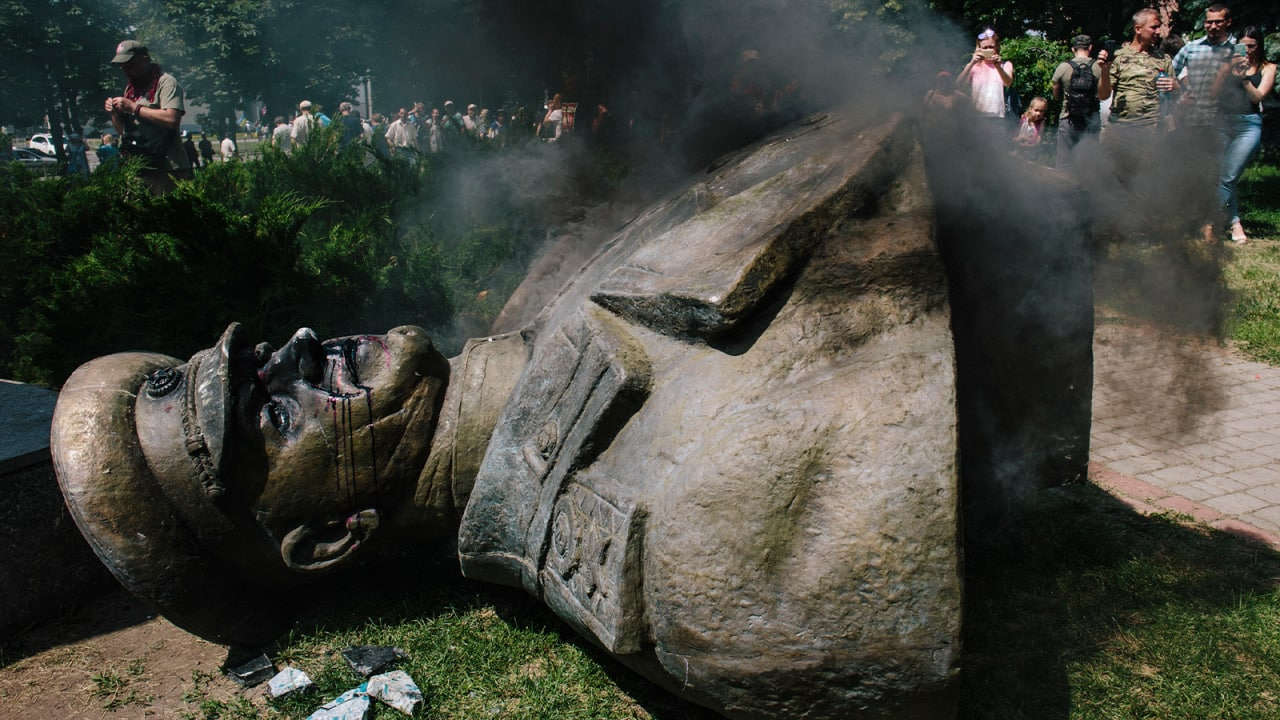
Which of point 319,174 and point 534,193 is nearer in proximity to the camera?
point 534,193

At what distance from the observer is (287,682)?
2512 mm

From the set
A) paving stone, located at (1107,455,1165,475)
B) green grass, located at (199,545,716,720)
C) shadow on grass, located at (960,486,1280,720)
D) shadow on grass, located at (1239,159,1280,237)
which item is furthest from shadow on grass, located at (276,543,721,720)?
shadow on grass, located at (1239,159,1280,237)

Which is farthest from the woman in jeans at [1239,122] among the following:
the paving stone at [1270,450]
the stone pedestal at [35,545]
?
the stone pedestal at [35,545]

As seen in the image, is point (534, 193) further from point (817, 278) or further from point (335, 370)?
point (817, 278)

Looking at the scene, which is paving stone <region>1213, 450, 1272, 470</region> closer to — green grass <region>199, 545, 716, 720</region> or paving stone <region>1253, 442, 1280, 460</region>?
paving stone <region>1253, 442, 1280, 460</region>

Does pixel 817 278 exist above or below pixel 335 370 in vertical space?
above

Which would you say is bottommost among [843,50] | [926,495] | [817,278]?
[926,495]

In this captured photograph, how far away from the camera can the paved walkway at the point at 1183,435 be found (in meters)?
3.27

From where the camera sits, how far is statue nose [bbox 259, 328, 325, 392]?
8.38 feet

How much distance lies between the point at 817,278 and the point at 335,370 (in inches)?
58.1

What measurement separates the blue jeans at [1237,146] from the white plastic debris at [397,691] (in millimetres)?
8468

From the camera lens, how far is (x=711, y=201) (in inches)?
104

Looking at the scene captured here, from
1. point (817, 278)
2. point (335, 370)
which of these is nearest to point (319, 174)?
point (335, 370)

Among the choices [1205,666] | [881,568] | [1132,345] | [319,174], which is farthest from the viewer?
[319,174]
